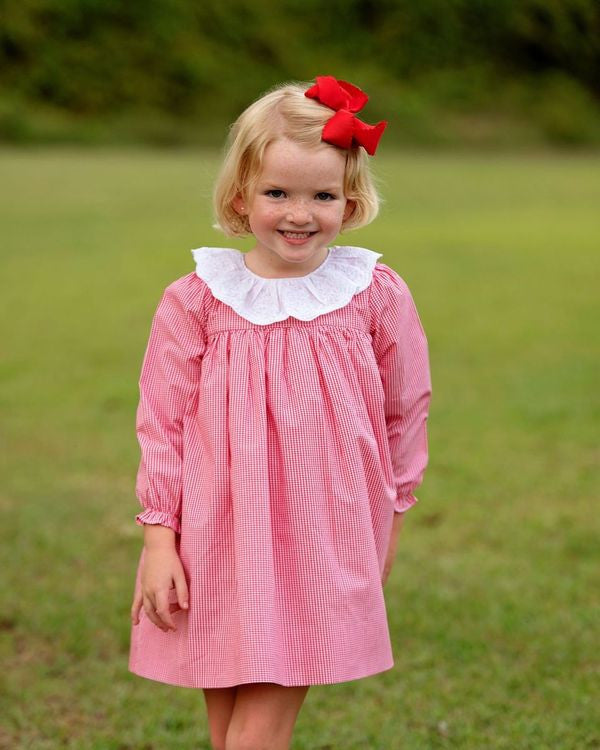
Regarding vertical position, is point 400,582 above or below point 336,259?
below

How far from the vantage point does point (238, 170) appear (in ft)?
6.86

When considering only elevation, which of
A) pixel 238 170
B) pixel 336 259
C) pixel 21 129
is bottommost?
pixel 21 129

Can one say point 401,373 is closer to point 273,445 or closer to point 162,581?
point 273,445

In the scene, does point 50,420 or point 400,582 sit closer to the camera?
point 400,582

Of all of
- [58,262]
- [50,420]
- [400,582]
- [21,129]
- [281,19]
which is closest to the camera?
[400,582]

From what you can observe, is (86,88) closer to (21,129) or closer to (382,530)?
(21,129)

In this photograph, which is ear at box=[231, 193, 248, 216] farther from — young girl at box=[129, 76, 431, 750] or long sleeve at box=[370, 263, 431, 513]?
long sleeve at box=[370, 263, 431, 513]

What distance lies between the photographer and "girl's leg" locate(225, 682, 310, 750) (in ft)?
6.68

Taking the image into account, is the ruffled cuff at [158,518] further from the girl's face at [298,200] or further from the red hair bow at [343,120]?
the red hair bow at [343,120]

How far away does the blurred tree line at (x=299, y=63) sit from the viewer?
3659 cm

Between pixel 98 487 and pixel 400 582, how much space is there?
151 cm

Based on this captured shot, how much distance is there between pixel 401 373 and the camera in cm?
219

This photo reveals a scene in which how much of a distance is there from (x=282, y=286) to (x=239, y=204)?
17 centimetres

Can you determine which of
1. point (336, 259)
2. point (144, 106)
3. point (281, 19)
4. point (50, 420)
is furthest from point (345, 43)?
point (336, 259)
